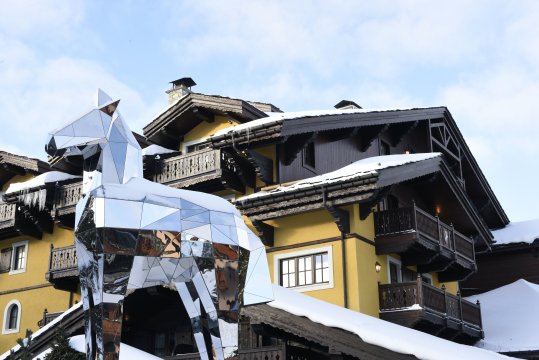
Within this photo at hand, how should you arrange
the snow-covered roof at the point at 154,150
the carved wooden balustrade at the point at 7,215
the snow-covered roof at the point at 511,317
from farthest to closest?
the carved wooden balustrade at the point at 7,215, the snow-covered roof at the point at 154,150, the snow-covered roof at the point at 511,317

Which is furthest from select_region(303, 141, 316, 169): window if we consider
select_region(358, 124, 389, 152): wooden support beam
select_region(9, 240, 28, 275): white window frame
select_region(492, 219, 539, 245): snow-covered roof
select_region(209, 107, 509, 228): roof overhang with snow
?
select_region(9, 240, 28, 275): white window frame

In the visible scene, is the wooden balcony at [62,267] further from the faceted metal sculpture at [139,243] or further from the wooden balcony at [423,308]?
the faceted metal sculpture at [139,243]

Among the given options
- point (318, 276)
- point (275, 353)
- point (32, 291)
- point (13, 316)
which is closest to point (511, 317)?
point (318, 276)

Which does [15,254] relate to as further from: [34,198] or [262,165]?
[262,165]

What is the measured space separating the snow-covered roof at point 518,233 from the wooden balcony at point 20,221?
1770 cm

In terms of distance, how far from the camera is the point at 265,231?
20.4 m

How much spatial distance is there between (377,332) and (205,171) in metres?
9.37

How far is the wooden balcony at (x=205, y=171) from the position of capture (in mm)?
21359

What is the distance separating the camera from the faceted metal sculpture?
7.77 m

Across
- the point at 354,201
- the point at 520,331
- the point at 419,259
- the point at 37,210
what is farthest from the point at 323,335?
the point at 37,210

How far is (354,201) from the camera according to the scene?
18625 mm

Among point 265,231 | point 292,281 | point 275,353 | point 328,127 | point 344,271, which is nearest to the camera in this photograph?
point 275,353

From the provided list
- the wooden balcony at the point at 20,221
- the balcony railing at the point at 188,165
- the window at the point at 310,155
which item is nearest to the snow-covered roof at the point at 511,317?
the window at the point at 310,155

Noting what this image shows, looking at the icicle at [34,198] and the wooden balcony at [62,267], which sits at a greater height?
the icicle at [34,198]
